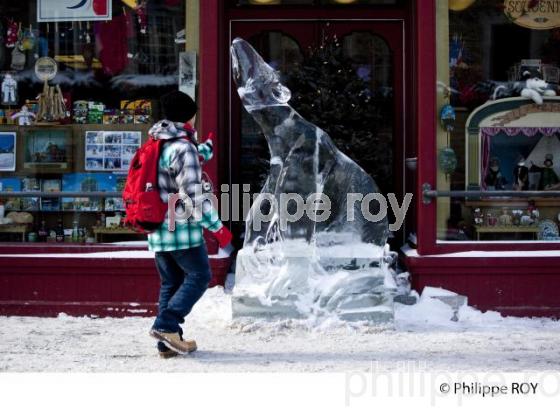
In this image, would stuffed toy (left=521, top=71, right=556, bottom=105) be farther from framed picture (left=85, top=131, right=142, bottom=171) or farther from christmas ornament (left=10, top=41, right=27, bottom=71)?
christmas ornament (left=10, top=41, right=27, bottom=71)

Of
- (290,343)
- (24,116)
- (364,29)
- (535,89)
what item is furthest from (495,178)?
(24,116)

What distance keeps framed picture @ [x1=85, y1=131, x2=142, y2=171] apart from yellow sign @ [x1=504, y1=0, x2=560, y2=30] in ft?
11.0

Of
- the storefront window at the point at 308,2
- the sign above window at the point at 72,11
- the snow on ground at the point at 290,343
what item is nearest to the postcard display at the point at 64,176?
the snow on ground at the point at 290,343

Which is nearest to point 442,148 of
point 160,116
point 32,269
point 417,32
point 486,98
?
point 486,98

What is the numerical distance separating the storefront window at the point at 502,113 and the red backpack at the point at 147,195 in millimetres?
2751

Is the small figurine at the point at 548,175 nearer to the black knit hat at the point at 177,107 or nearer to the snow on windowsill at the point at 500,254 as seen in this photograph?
the snow on windowsill at the point at 500,254

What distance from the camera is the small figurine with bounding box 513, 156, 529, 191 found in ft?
23.6

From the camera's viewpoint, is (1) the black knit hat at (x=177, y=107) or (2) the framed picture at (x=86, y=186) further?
(2) the framed picture at (x=86, y=186)

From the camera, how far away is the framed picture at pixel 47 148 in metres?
7.32

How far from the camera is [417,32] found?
23.9 ft

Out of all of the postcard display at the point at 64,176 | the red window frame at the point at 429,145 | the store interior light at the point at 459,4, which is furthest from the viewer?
the postcard display at the point at 64,176

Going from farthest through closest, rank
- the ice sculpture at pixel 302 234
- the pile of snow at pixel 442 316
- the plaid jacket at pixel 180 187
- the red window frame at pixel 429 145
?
1. the red window frame at pixel 429 145
2. the pile of snow at pixel 442 316
3. the ice sculpture at pixel 302 234
4. the plaid jacket at pixel 180 187

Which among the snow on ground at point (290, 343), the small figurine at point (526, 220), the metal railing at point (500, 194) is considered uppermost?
the metal railing at point (500, 194)

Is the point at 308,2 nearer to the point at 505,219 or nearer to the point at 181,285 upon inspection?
the point at 505,219
